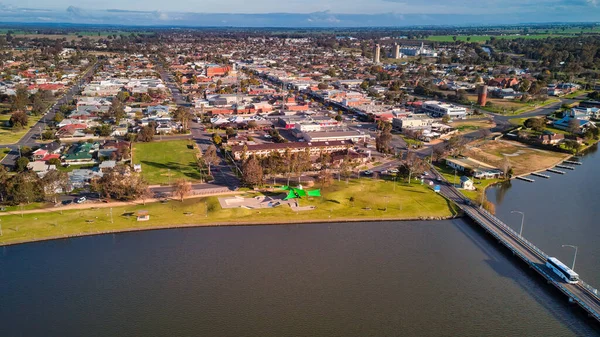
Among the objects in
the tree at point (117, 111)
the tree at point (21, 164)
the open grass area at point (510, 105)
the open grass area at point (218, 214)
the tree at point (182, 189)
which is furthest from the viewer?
the open grass area at point (510, 105)

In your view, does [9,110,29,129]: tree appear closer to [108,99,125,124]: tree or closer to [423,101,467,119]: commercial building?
[108,99,125,124]: tree

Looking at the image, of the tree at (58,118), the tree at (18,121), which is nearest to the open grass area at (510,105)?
the tree at (58,118)

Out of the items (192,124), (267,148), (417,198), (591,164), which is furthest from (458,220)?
(192,124)

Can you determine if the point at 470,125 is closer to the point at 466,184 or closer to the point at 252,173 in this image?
the point at 466,184

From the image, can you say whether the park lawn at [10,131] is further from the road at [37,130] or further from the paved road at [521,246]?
the paved road at [521,246]

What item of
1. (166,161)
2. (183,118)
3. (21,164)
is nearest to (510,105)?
(183,118)
